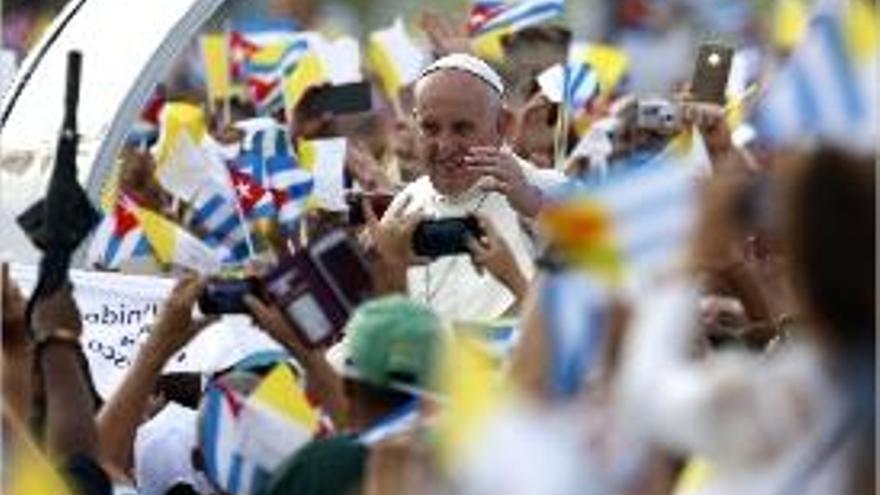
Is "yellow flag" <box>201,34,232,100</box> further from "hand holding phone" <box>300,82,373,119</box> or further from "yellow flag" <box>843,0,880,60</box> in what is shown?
"yellow flag" <box>843,0,880,60</box>

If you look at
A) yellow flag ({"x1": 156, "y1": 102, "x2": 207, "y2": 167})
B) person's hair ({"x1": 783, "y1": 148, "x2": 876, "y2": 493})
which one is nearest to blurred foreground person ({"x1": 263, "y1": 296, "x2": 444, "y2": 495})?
person's hair ({"x1": 783, "y1": 148, "x2": 876, "y2": 493})

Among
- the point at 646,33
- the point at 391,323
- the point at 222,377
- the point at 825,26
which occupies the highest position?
the point at 825,26

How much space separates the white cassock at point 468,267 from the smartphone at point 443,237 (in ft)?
2.03

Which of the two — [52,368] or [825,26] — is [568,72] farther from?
[825,26]

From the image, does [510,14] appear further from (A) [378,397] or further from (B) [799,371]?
(B) [799,371]

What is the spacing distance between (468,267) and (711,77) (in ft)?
3.28

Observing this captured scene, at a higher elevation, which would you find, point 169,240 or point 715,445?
point 715,445

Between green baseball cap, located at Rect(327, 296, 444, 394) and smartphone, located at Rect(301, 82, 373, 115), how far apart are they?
231 inches

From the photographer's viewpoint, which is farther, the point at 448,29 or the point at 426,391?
the point at 448,29

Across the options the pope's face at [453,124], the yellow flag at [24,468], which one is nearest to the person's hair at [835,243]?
the yellow flag at [24,468]

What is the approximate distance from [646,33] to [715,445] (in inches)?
423

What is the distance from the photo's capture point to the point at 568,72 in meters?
10.6

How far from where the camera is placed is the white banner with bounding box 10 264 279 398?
835 cm

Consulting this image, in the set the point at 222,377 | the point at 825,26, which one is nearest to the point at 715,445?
the point at 825,26
